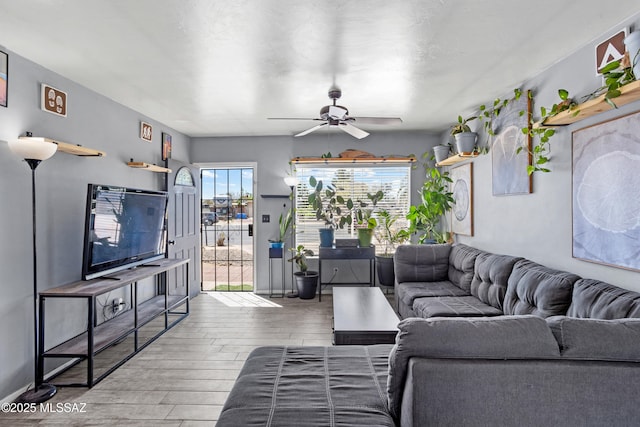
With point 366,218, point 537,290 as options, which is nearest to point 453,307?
point 537,290

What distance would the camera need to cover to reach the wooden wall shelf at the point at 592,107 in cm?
196

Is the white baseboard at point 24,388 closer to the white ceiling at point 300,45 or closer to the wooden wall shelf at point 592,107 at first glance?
the white ceiling at point 300,45

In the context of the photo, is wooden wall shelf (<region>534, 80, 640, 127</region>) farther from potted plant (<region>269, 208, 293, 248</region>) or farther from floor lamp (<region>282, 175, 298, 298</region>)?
potted plant (<region>269, 208, 293, 248</region>)

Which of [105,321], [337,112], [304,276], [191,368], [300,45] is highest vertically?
[300,45]

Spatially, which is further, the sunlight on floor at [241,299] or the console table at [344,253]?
the console table at [344,253]

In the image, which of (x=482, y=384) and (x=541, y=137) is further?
(x=541, y=137)

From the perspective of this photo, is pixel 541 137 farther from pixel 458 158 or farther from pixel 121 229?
pixel 121 229

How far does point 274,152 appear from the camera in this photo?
5.78 meters

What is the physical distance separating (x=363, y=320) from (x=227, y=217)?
141 inches

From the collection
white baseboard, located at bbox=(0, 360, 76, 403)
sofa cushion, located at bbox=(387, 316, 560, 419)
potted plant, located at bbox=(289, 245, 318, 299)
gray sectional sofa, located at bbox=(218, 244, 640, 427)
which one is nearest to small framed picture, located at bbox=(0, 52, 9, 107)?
white baseboard, located at bbox=(0, 360, 76, 403)

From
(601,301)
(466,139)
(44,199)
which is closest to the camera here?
(601,301)

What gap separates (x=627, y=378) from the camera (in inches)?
49.6

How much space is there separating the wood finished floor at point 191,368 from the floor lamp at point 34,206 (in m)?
0.10

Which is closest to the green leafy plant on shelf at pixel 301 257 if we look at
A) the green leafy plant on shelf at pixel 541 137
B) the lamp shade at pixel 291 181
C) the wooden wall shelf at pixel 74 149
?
the lamp shade at pixel 291 181
